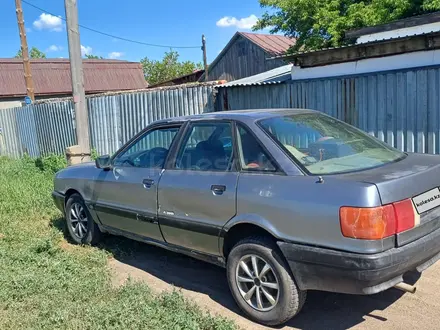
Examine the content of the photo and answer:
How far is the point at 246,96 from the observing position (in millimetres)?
8375

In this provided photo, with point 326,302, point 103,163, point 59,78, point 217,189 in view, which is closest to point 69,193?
point 103,163

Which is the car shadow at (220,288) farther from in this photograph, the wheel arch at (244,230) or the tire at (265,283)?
the wheel arch at (244,230)

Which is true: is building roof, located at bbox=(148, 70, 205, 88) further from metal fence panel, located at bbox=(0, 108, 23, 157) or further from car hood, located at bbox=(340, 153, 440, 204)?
car hood, located at bbox=(340, 153, 440, 204)

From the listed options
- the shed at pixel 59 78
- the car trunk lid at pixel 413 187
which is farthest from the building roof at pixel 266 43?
the car trunk lid at pixel 413 187

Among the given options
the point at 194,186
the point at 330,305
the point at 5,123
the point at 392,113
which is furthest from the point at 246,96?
the point at 5,123

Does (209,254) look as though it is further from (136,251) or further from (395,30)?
(395,30)

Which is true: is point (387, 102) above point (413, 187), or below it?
above

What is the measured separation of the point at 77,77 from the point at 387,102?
5.58m

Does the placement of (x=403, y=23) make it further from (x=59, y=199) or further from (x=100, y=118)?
(x=59, y=199)

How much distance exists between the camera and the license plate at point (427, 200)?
3.23 meters

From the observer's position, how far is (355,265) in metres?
3.00

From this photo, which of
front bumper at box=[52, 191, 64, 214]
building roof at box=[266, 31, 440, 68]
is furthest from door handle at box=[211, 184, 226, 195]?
building roof at box=[266, 31, 440, 68]

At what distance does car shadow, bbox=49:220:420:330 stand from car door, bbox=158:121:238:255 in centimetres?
49

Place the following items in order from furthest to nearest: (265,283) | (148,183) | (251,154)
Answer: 1. (148,183)
2. (251,154)
3. (265,283)
